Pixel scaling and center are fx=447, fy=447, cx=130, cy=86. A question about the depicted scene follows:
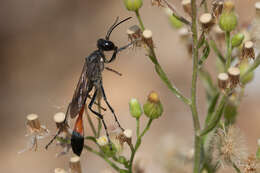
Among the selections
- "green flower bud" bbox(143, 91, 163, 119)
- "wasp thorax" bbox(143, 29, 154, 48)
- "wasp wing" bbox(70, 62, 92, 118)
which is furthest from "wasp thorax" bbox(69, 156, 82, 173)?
"wasp thorax" bbox(143, 29, 154, 48)

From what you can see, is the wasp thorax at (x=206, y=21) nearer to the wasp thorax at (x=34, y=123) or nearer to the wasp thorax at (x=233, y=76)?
the wasp thorax at (x=233, y=76)

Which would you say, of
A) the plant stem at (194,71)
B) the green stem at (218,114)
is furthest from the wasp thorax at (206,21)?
the green stem at (218,114)

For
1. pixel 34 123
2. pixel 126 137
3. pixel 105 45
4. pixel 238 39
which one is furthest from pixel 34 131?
pixel 238 39

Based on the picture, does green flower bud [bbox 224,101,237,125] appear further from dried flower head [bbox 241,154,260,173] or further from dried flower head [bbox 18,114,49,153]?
dried flower head [bbox 18,114,49,153]

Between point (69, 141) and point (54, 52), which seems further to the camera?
point (54, 52)

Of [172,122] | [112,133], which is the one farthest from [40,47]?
[112,133]

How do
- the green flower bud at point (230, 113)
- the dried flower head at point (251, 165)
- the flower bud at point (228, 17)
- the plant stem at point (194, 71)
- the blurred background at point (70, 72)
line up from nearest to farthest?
the plant stem at point (194, 71) < the flower bud at point (228, 17) < the dried flower head at point (251, 165) < the green flower bud at point (230, 113) < the blurred background at point (70, 72)

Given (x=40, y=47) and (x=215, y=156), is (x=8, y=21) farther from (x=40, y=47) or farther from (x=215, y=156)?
(x=215, y=156)
